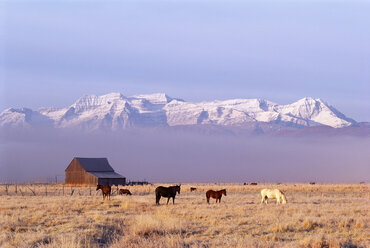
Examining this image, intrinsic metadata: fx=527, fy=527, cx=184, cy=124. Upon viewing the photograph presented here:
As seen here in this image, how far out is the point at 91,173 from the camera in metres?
84.9

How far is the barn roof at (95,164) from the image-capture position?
86.8 metres

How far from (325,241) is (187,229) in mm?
5447

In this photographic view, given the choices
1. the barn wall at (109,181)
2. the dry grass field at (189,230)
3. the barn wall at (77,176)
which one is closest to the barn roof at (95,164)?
the barn wall at (77,176)

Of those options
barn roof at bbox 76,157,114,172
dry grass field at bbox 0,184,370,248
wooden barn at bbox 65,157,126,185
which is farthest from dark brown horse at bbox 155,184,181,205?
barn roof at bbox 76,157,114,172

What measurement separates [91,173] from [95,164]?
3.87m

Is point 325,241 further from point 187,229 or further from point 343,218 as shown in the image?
point 343,218

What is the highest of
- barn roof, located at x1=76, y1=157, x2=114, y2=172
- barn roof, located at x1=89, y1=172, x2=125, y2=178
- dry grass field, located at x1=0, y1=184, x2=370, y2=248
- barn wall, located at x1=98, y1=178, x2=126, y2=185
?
barn roof, located at x1=76, y1=157, x2=114, y2=172

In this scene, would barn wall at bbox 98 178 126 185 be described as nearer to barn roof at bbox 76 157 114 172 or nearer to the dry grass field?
barn roof at bbox 76 157 114 172

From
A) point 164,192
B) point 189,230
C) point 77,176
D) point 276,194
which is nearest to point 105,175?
point 77,176

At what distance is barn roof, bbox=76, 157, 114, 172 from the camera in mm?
86750

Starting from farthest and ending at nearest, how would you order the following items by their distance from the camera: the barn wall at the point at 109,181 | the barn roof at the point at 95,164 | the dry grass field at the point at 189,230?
the barn roof at the point at 95,164
the barn wall at the point at 109,181
the dry grass field at the point at 189,230

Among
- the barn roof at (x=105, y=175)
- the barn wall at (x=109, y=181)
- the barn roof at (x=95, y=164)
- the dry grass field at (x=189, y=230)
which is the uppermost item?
the barn roof at (x=95, y=164)

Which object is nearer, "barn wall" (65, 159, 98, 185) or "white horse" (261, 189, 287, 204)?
"white horse" (261, 189, 287, 204)

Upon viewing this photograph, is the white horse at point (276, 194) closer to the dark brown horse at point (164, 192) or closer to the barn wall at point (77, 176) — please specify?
the dark brown horse at point (164, 192)
